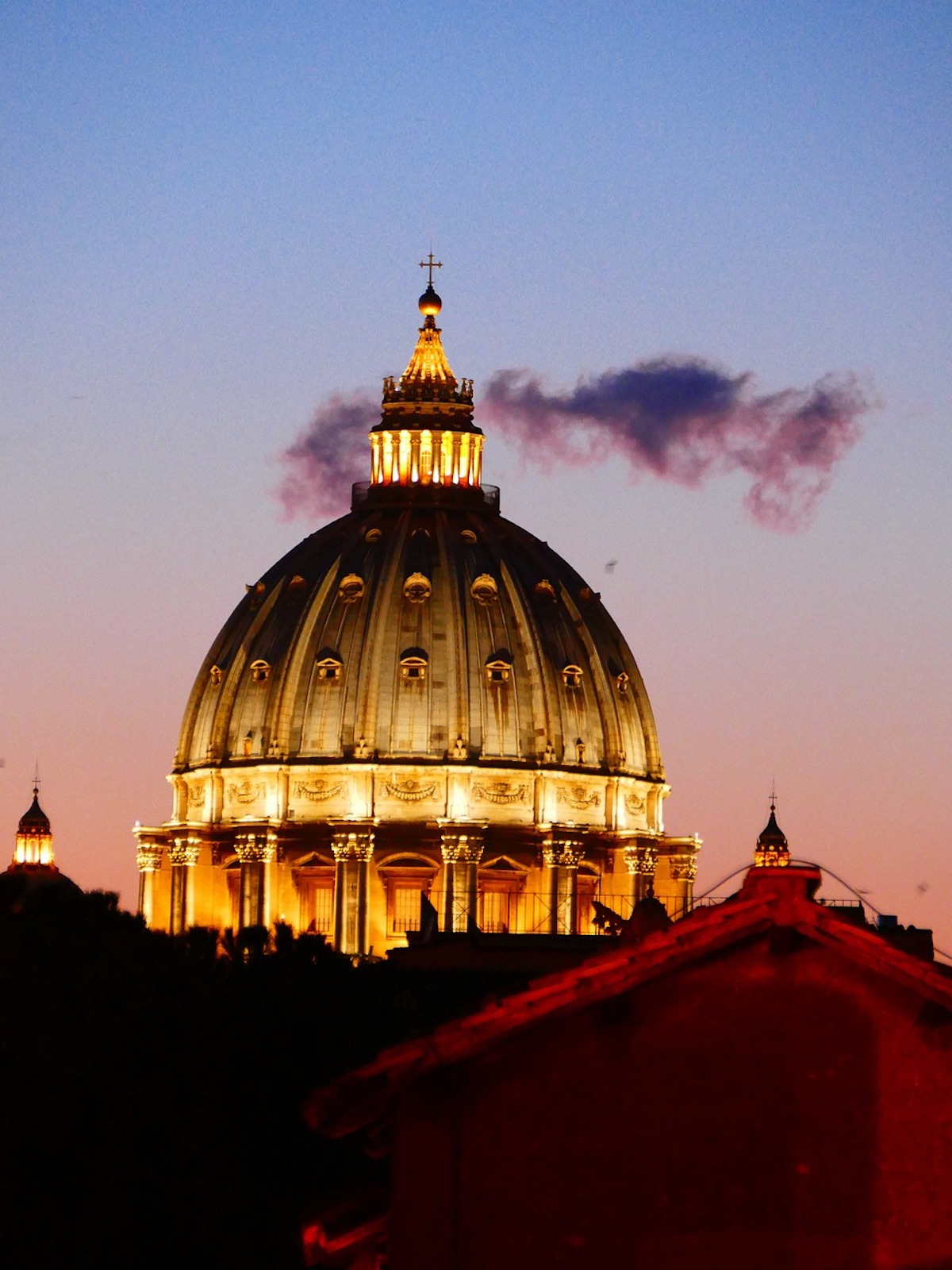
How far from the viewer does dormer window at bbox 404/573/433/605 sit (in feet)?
403

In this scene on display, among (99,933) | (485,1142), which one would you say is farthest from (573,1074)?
(99,933)

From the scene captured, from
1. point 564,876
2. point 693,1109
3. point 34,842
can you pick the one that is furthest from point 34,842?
point 693,1109

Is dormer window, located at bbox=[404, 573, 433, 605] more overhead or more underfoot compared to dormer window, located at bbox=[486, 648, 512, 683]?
more overhead

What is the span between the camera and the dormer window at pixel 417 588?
123 meters

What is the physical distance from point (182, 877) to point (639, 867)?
61.0 feet

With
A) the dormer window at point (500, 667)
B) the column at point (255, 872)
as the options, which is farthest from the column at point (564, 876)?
the column at point (255, 872)

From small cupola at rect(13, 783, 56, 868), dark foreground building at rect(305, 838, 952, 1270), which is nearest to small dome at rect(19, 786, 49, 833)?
small cupola at rect(13, 783, 56, 868)

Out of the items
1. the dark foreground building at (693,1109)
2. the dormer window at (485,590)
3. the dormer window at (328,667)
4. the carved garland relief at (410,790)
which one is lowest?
the dark foreground building at (693,1109)

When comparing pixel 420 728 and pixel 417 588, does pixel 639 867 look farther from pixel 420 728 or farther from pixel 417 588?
pixel 417 588

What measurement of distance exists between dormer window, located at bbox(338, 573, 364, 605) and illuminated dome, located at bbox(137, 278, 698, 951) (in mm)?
68

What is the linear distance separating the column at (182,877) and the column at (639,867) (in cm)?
1749

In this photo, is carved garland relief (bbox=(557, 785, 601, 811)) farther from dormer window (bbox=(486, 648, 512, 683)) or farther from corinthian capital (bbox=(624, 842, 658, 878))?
dormer window (bbox=(486, 648, 512, 683))

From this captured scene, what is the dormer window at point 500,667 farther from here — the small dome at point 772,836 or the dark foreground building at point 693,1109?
the dark foreground building at point 693,1109

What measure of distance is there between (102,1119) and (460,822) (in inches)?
3660
